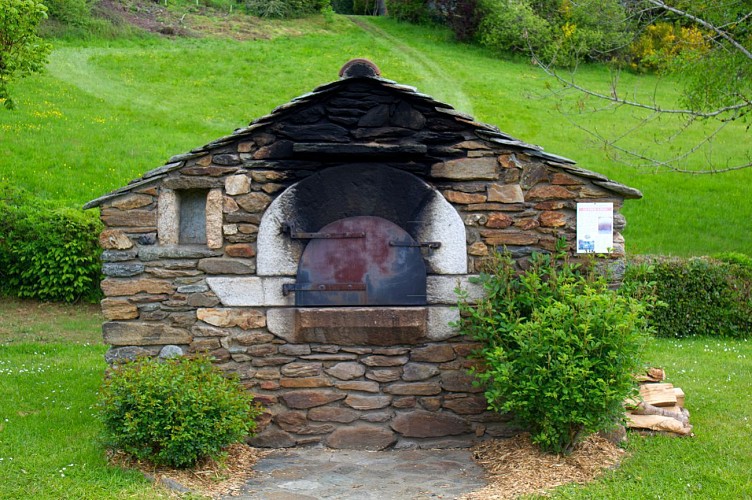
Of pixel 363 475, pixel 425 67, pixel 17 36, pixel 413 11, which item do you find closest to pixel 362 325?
pixel 363 475

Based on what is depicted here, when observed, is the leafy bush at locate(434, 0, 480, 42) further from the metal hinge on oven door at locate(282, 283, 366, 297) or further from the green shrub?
the green shrub

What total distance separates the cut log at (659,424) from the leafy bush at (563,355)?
82cm

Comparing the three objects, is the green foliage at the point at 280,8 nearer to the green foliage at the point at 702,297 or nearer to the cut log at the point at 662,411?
the green foliage at the point at 702,297

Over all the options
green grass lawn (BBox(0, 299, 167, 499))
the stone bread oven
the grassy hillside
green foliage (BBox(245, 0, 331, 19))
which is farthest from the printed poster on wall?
green foliage (BBox(245, 0, 331, 19))

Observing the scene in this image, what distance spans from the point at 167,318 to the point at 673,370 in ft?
18.0

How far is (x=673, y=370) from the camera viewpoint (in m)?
8.83

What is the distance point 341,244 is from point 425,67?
74.4 ft

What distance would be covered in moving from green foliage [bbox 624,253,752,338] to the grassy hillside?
279cm

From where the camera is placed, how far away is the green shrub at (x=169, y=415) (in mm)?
5605

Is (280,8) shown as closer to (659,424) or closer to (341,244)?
(341,244)

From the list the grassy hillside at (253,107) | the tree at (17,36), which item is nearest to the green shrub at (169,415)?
the tree at (17,36)

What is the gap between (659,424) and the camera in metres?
6.63

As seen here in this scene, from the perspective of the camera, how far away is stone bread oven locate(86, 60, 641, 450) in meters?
6.49

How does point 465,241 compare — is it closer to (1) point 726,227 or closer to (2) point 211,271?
(2) point 211,271
